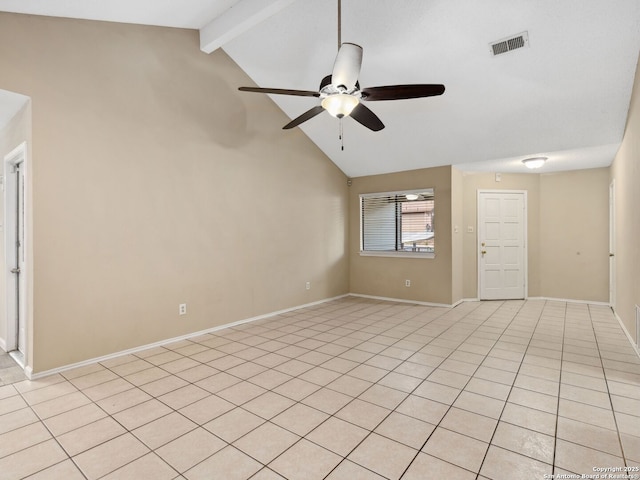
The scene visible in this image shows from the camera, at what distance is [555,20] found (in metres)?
2.92

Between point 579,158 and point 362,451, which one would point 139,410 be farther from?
point 579,158

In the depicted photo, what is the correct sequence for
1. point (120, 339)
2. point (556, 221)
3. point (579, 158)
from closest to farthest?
point (120, 339) < point (579, 158) < point (556, 221)

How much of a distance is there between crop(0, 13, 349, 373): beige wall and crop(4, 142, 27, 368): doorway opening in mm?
680

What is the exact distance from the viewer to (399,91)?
268 centimetres

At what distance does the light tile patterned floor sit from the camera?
186 centimetres

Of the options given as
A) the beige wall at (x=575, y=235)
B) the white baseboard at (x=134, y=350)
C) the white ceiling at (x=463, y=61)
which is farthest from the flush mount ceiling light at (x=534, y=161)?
the white baseboard at (x=134, y=350)

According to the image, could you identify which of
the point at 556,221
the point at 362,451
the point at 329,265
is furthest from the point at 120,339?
the point at 556,221

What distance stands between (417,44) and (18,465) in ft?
14.7

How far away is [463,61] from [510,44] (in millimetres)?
454

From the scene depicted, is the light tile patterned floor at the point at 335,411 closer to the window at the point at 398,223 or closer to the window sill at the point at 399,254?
the window sill at the point at 399,254

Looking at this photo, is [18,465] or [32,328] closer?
[18,465]

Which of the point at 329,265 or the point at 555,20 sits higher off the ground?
the point at 555,20

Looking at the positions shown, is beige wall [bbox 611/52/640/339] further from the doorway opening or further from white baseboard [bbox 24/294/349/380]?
the doorway opening

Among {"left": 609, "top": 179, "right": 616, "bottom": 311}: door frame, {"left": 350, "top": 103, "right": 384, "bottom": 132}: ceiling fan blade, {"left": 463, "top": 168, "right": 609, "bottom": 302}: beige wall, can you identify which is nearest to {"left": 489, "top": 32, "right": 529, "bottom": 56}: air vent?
{"left": 350, "top": 103, "right": 384, "bottom": 132}: ceiling fan blade
